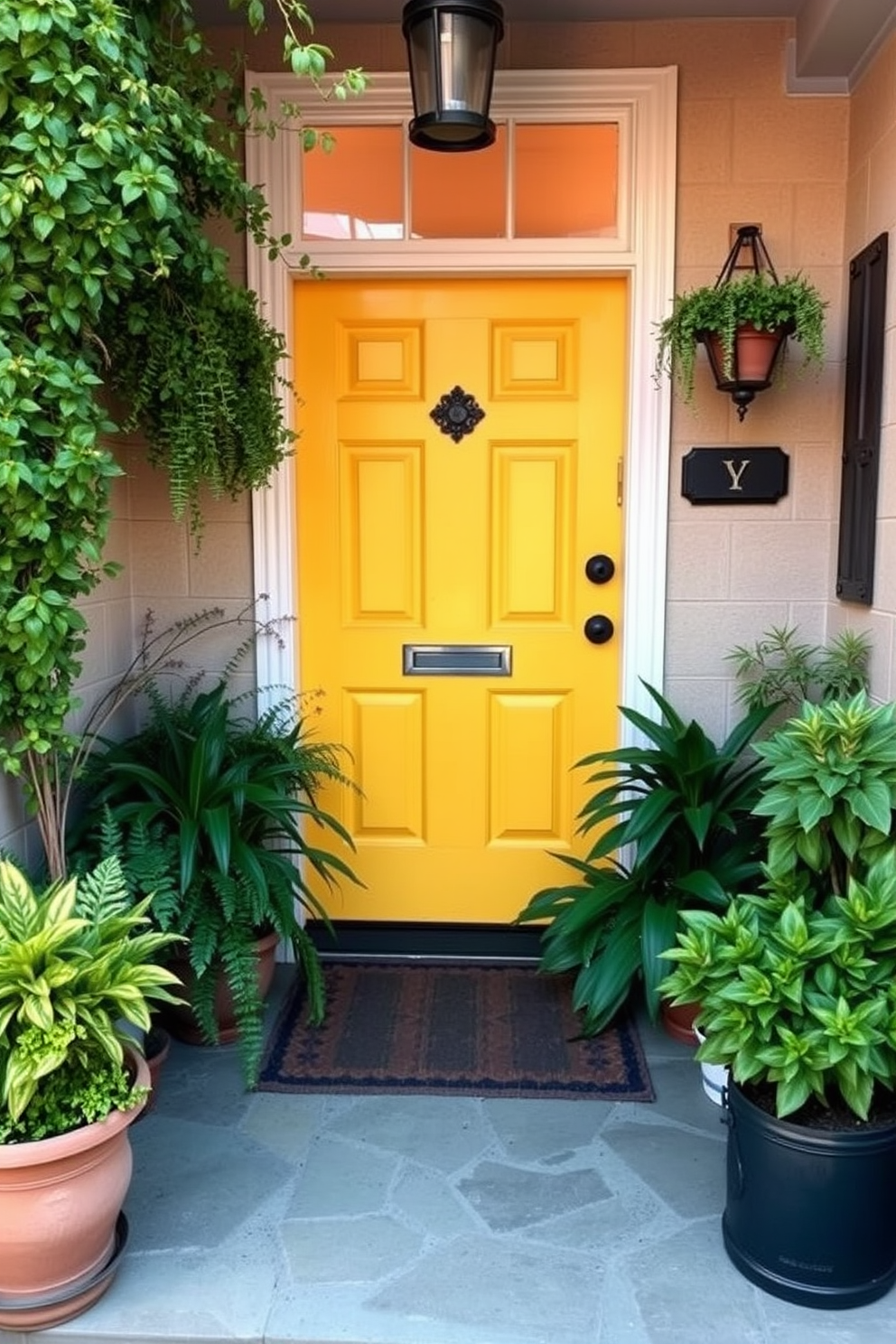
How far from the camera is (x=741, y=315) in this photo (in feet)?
7.82

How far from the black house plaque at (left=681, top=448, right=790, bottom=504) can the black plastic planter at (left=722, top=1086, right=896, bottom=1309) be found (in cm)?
161

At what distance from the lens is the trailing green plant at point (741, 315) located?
2.37 meters

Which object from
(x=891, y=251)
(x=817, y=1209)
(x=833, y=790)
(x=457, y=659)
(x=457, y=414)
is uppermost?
(x=891, y=251)

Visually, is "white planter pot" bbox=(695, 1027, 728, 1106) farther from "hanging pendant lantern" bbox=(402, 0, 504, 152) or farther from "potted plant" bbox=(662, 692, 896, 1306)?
"hanging pendant lantern" bbox=(402, 0, 504, 152)

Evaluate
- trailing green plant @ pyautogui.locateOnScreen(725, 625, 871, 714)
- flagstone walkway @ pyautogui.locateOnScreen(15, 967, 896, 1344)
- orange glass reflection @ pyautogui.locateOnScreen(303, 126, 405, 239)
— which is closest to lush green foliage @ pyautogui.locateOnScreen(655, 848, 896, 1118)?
flagstone walkway @ pyautogui.locateOnScreen(15, 967, 896, 1344)

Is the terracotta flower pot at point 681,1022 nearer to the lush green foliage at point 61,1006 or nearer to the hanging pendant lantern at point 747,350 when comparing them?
the lush green foliage at point 61,1006

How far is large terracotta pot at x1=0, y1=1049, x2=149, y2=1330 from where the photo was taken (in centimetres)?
153

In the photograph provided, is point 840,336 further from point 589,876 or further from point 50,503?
point 50,503

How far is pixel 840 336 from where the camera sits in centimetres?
265

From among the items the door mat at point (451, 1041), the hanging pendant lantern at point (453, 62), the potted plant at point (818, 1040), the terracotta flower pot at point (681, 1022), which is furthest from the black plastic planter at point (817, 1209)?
the hanging pendant lantern at point (453, 62)

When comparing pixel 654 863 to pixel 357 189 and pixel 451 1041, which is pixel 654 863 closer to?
pixel 451 1041

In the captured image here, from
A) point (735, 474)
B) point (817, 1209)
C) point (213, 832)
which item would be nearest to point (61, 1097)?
point (213, 832)

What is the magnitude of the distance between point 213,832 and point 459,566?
1.09 metres

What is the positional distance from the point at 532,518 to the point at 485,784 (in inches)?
31.2
